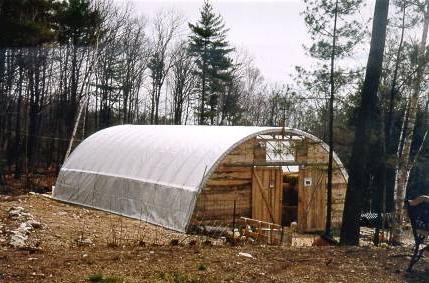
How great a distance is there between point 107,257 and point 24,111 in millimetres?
30373

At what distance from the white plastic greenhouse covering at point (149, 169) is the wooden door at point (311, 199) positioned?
5.41 feet

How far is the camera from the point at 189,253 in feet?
24.9

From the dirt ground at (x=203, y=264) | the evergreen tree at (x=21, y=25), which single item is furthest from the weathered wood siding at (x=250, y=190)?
the evergreen tree at (x=21, y=25)

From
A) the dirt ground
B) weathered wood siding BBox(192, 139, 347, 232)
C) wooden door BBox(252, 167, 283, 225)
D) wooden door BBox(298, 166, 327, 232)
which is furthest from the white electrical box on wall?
the dirt ground

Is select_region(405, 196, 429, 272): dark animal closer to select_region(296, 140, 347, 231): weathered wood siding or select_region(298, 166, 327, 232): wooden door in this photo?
select_region(296, 140, 347, 231): weathered wood siding

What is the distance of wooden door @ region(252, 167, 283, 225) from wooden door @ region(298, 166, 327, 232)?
40.3 inches

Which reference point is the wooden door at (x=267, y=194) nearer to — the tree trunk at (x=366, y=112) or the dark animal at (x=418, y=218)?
the tree trunk at (x=366, y=112)

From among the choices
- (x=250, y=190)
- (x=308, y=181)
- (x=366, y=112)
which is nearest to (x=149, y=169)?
(x=250, y=190)

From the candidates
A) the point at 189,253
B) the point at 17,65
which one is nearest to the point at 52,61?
the point at 17,65

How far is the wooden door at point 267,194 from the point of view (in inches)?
672

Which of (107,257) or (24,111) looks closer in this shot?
(107,257)

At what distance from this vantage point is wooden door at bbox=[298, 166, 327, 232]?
60.2 feet

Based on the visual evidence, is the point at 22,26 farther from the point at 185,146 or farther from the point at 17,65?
the point at 185,146

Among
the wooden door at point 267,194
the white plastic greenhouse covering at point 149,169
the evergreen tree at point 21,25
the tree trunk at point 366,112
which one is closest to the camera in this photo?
the tree trunk at point 366,112
